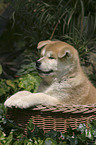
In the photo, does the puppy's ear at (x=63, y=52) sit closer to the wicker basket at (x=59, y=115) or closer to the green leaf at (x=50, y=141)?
the wicker basket at (x=59, y=115)

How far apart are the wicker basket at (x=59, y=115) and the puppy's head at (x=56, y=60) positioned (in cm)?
33

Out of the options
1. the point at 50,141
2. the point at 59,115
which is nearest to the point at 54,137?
the point at 50,141

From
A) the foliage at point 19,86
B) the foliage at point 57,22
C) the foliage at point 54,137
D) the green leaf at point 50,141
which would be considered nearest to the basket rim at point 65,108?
the foliage at point 54,137

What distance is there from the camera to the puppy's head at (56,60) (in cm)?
167

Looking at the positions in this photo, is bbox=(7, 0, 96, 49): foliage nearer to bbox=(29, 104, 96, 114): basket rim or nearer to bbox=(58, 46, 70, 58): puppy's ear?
bbox=(58, 46, 70, 58): puppy's ear

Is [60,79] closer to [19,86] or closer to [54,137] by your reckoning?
[54,137]

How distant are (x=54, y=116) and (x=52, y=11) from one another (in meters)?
2.05

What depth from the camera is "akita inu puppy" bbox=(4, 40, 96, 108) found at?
1663 mm

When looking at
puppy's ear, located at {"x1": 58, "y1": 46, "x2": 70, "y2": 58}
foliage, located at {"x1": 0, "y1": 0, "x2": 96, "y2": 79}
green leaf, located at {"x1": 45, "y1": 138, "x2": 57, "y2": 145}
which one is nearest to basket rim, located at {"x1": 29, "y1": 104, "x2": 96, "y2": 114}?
green leaf, located at {"x1": 45, "y1": 138, "x2": 57, "y2": 145}

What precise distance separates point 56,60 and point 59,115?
48 centimetres

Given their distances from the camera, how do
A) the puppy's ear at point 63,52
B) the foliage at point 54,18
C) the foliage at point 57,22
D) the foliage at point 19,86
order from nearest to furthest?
the puppy's ear at point 63,52, the foliage at point 19,86, the foliage at point 57,22, the foliage at point 54,18

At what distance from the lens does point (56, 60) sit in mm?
1697

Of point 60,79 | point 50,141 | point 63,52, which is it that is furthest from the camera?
point 60,79

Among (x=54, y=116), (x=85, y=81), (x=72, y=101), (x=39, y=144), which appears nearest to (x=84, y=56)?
(x=85, y=81)
